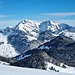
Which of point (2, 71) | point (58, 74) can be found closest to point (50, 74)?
point (58, 74)

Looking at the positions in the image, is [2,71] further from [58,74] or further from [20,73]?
[58,74]

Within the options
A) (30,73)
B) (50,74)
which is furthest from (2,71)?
(50,74)

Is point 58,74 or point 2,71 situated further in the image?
point 58,74

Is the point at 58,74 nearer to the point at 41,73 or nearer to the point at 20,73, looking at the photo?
the point at 41,73

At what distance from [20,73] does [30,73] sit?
1.64 meters

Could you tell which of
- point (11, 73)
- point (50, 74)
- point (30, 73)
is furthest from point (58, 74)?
Answer: point (11, 73)

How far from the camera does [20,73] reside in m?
34.2

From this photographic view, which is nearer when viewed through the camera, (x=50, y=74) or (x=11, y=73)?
(x=11, y=73)

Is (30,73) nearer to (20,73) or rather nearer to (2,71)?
(20,73)

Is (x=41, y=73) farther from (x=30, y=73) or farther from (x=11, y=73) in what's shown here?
(x=11, y=73)

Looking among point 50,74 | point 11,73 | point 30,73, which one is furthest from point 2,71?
point 50,74

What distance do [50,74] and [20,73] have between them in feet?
16.6

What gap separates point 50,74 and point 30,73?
342 centimetres

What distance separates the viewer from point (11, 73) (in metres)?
33.8
